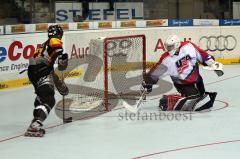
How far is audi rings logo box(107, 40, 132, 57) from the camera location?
868cm

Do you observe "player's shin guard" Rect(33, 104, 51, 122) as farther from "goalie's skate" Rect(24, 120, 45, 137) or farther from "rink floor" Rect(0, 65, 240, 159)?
"rink floor" Rect(0, 65, 240, 159)

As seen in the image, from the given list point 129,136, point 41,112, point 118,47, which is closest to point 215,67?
point 118,47

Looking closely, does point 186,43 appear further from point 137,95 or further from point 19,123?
point 19,123

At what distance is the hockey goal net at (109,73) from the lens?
321 inches

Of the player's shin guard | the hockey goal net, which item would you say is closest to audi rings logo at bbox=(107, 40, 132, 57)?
the hockey goal net

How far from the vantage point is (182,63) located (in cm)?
771

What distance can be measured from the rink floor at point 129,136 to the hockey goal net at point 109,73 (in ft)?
1.42

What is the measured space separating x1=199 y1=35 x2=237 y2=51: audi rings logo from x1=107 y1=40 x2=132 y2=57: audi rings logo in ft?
14.4

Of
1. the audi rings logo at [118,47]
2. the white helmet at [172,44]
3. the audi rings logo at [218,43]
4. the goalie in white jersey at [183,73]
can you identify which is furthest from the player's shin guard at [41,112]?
the audi rings logo at [218,43]

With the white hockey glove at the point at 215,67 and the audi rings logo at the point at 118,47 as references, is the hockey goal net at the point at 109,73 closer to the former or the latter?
the audi rings logo at the point at 118,47

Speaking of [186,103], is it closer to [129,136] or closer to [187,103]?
[187,103]

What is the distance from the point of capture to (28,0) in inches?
463

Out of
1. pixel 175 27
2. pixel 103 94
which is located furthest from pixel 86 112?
pixel 175 27

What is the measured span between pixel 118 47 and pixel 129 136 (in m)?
2.68
